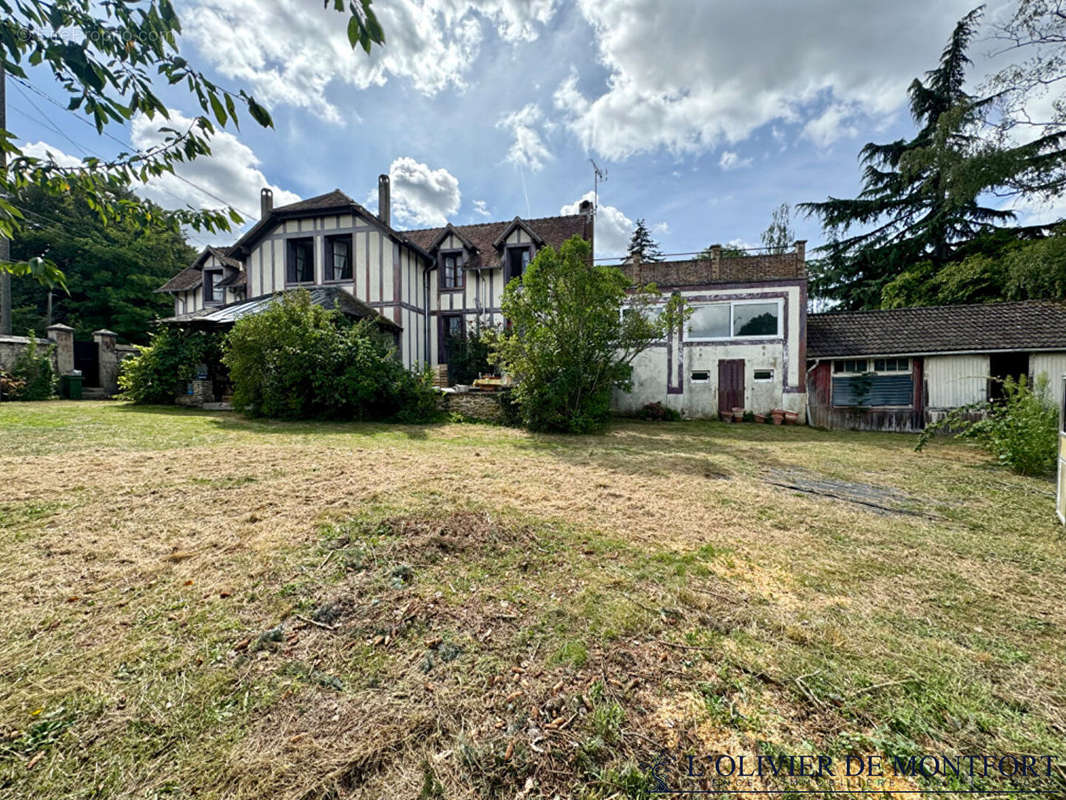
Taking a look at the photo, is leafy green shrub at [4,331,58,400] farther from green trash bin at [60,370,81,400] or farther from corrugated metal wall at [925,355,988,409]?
corrugated metal wall at [925,355,988,409]

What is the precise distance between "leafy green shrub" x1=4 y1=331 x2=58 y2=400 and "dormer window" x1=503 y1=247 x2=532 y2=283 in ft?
48.8

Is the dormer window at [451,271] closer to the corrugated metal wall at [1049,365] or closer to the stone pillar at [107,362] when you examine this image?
the stone pillar at [107,362]

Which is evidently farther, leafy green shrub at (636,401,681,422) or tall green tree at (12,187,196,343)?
tall green tree at (12,187,196,343)

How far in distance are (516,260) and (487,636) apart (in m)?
15.6

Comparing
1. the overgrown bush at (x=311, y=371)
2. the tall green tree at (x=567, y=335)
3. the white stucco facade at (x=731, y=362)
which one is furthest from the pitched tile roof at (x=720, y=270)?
the overgrown bush at (x=311, y=371)

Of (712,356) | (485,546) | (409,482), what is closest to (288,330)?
(409,482)

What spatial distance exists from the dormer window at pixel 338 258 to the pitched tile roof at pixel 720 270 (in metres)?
10.3

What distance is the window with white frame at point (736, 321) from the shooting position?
13.4 m

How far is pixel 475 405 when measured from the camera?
1159 cm

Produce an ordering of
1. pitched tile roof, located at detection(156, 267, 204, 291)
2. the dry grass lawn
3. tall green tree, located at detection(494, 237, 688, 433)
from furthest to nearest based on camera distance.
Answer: pitched tile roof, located at detection(156, 267, 204, 291)
tall green tree, located at detection(494, 237, 688, 433)
the dry grass lawn

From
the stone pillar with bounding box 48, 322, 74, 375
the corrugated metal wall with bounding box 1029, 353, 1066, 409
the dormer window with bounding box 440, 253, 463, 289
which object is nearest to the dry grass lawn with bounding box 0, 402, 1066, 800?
the corrugated metal wall with bounding box 1029, 353, 1066, 409

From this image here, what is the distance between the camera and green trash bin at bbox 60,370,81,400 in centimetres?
1337

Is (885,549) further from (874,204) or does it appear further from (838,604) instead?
(874,204)

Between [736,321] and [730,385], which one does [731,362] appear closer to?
[730,385]
